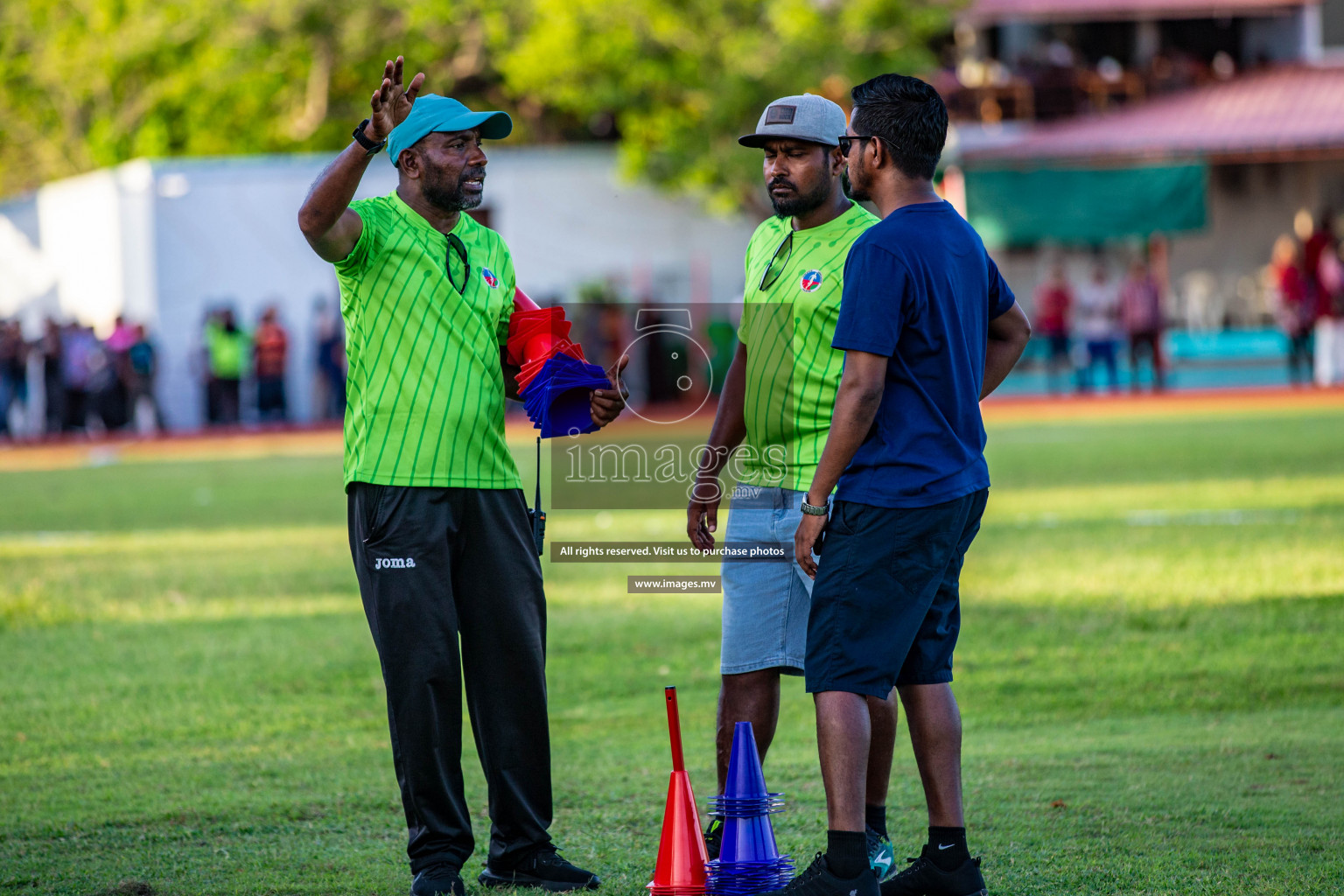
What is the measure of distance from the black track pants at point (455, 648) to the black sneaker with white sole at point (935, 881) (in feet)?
3.64

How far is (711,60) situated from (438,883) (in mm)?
29668

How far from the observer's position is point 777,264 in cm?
519

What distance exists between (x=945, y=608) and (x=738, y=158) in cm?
2809

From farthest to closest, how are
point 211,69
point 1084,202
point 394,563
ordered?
1. point 211,69
2. point 1084,202
3. point 394,563

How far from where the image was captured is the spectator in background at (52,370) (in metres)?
29.8

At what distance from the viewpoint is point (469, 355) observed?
503 cm

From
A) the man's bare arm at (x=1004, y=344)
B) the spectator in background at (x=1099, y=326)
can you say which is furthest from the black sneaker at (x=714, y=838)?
the spectator in background at (x=1099, y=326)

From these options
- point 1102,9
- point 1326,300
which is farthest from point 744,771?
point 1102,9

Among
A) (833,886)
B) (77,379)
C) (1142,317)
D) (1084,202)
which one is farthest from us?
(1084,202)

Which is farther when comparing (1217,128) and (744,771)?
(1217,128)

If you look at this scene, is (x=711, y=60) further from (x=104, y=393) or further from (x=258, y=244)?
(x=104, y=393)

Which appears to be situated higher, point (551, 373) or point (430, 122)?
point (430, 122)

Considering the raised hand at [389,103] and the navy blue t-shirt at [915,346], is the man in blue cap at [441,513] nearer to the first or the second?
the raised hand at [389,103]

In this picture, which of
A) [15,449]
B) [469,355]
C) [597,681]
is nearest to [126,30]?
[15,449]
